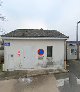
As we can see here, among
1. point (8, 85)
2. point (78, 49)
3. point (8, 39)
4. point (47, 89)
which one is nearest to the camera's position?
point (47, 89)

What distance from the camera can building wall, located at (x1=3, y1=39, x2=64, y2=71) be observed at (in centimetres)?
1916

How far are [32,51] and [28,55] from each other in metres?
0.56

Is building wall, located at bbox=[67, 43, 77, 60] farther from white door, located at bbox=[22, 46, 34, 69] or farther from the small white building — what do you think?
white door, located at bbox=[22, 46, 34, 69]

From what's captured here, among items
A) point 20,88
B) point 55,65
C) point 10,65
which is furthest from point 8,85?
point 55,65

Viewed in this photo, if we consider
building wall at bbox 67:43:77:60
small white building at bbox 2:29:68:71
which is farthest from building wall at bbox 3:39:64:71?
building wall at bbox 67:43:77:60

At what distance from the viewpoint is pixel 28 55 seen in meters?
19.3

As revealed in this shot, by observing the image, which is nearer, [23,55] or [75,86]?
[75,86]

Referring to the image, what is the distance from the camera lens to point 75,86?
478 inches

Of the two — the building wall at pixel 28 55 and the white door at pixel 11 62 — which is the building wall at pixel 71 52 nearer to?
the building wall at pixel 28 55

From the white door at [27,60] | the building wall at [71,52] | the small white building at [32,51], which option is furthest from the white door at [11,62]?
the building wall at [71,52]

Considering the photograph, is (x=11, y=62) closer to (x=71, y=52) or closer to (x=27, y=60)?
(x=27, y=60)

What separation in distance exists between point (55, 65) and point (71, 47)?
12.7m

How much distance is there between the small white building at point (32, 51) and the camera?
1916 cm

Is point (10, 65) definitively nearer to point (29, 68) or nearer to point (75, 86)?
point (29, 68)
